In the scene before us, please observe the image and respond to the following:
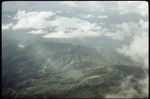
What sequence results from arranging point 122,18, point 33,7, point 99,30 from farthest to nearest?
point 99,30 < point 122,18 < point 33,7

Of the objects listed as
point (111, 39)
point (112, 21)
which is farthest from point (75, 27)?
point (112, 21)

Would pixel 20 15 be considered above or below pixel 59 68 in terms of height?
above

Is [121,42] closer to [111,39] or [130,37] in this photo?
[111,39]

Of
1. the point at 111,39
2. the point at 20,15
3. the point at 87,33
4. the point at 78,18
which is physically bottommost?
the point at 87,33

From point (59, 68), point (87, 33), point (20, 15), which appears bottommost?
point (59, 68)

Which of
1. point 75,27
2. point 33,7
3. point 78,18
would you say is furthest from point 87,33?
point 33,7

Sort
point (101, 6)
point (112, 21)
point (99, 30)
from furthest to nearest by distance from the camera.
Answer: point (99, 30)
point (112, 21)
point (101, 6)

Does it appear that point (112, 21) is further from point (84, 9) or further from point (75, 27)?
point (75, 27)

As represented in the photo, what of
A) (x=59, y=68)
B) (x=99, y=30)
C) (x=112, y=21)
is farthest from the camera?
(x=59, y=68)

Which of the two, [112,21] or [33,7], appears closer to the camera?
[33,7]
